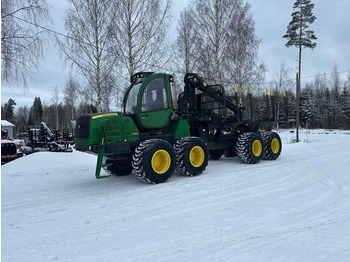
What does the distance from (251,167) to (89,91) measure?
35.7 ft

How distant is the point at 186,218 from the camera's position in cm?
444

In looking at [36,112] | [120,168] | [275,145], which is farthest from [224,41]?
[36,112]

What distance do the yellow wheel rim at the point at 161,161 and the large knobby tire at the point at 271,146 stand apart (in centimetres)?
455


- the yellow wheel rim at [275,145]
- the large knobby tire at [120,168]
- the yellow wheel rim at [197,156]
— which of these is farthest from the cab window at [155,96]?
the yellow wheel rim at [275,145]

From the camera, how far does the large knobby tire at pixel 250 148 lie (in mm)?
9503

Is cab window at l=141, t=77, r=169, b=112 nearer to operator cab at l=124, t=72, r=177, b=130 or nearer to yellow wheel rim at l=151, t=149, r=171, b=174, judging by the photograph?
operator cab at l=124, t=72, r=177, b=130

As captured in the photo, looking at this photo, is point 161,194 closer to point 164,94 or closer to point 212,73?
point 164,94

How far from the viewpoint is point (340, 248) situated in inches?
129

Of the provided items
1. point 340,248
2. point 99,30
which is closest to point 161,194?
point 340,248

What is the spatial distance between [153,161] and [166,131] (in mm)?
1618

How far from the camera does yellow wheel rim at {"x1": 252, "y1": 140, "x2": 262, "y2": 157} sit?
9.88m

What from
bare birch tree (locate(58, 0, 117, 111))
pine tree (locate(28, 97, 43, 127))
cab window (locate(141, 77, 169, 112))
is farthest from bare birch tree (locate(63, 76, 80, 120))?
pine tree (locate(28, 97, 43, 127))

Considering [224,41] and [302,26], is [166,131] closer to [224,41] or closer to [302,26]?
[224,41]

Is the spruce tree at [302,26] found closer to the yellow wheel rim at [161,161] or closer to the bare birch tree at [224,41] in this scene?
the bare birch tree at [224,41]
